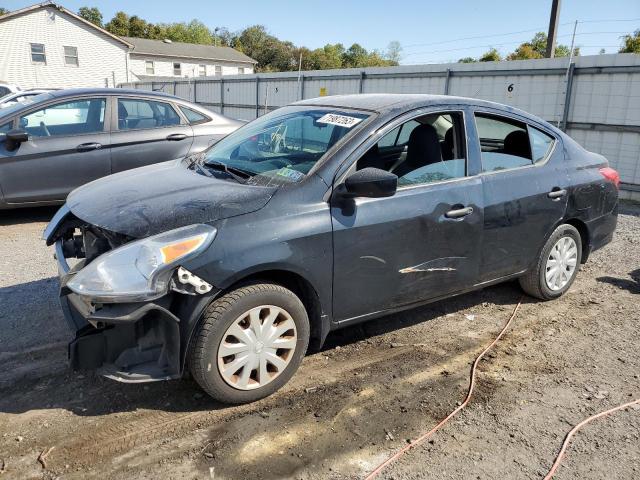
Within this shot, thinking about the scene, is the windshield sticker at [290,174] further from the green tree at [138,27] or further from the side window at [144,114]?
the green tree at [138,27]

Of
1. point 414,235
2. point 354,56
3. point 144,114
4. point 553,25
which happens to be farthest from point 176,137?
point 354,56

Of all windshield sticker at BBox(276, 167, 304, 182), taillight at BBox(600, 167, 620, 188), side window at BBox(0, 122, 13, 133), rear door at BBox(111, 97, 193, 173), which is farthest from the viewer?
rear door at BBox(111, 97, 193, 173)

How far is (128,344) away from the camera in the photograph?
9.32 ft

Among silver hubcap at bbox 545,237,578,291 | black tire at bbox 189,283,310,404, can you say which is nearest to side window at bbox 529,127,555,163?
silver hubcap at bbox 545,237,578,291

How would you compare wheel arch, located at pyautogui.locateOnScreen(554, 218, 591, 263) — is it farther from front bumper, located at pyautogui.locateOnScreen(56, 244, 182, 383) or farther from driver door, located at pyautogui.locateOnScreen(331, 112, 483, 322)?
front bumper, located at pyautogui.locateOnScreen(56, 244, 182, 383)

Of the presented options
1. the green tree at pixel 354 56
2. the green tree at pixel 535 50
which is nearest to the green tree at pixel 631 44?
the green tree at pixel 535 50

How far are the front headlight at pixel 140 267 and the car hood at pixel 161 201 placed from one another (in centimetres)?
9

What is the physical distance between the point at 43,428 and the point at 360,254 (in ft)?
6.51

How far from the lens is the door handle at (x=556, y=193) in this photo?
14.3 feet

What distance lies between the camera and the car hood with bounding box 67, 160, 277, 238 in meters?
2.90

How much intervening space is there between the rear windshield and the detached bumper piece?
106cm

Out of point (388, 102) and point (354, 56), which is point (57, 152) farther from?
point (354, 56)

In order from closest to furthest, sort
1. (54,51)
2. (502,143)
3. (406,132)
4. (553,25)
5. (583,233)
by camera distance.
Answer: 1. (406,132)
2. (502,143)
3. (583,233)
4. (553,25)
5. (54,51)

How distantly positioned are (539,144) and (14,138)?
5675 mm
